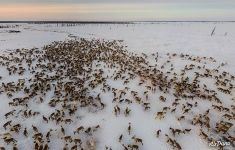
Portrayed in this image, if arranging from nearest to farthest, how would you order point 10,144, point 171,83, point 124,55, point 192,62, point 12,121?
point 10,144, point 12,121, point 171,83, point 192,62, point 124,55

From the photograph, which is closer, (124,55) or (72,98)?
(72,98)

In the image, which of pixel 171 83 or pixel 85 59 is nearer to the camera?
pixel 171 83

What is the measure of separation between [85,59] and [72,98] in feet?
27.1

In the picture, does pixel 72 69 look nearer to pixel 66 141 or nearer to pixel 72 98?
pixel 72 98

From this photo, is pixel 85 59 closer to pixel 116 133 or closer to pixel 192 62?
pixel 192 62

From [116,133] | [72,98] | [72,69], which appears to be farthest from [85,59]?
[116,133]

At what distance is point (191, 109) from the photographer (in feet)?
42.1

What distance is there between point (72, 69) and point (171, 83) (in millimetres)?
6988

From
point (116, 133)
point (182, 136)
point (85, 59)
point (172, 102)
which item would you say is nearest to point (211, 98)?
point (172, 102)

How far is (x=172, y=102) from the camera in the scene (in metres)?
13.5

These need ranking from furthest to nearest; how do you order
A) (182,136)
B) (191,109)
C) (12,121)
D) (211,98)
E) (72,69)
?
(72,69)
(211,98)
(191,109)
(12,121)
(182,136)

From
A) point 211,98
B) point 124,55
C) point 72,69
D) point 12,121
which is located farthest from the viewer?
point 124,55

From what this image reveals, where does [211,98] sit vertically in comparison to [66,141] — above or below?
above

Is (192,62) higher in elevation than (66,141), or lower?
higher
